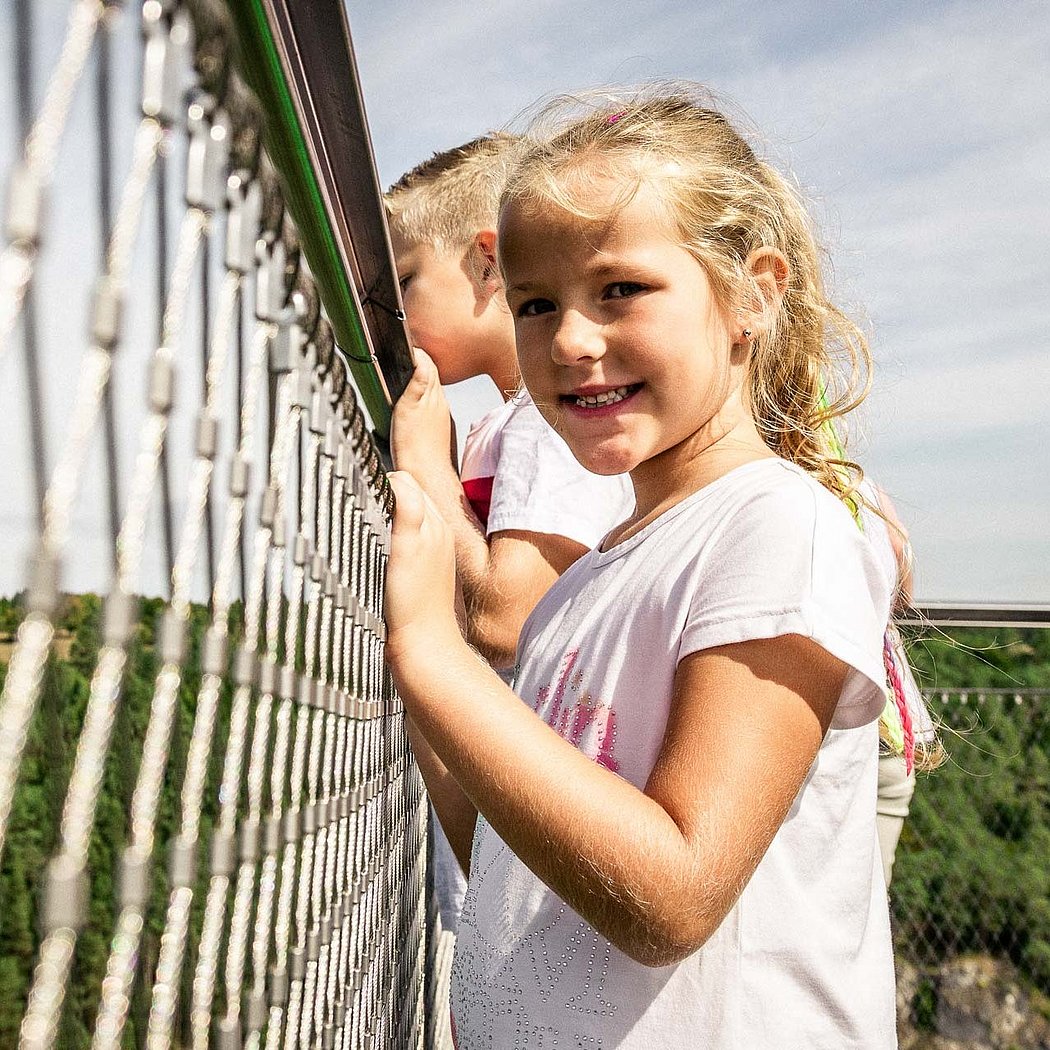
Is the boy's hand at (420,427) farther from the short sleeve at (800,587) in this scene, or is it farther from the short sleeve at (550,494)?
the short sleeve at (800,587)

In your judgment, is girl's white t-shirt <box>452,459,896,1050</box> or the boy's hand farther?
the boy's hand

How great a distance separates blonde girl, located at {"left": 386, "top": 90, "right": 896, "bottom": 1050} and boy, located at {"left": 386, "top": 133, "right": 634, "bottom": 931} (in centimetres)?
33

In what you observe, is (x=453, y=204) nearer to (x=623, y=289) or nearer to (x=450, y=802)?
(x=623, y=289)

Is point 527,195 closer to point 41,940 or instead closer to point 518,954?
point 518,954

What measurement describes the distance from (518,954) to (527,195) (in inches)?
34.5

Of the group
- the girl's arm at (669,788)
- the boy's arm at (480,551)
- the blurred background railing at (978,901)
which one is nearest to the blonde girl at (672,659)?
the girl's arm at (669,788)

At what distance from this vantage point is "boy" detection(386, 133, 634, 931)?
6.18ft

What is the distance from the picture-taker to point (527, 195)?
1382 millimetres

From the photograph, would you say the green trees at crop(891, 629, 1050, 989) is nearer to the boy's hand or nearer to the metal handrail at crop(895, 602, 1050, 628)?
the metal handrail at crop(895, 602, 1050, 628)

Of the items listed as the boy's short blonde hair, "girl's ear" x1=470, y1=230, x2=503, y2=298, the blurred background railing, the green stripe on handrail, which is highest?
the boy's short blonde hair

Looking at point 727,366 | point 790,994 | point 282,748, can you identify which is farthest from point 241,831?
point 727,366

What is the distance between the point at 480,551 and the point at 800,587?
943mm

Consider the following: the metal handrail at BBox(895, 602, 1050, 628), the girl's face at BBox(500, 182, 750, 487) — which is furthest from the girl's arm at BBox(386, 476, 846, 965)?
the metal handrail at BBox(895, 602, 1050, 628)

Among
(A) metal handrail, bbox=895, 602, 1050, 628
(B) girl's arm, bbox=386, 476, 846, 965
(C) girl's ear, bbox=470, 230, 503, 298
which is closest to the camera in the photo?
(B) girl's arm, bbox=386, 476, 846, 965
